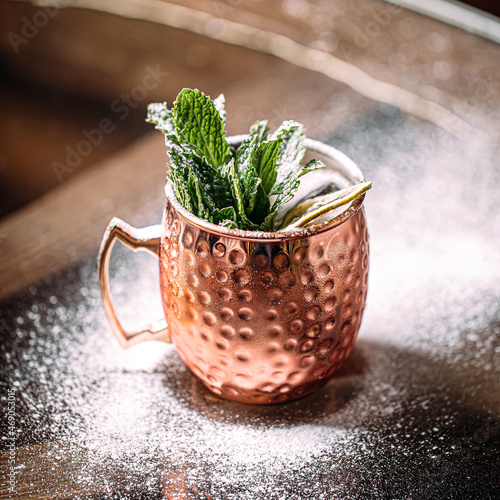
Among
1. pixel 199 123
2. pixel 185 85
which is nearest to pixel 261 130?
pixel 199 123

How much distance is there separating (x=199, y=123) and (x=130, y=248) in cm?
13

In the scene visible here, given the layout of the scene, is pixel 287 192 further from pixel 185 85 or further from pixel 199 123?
pixel 185 85

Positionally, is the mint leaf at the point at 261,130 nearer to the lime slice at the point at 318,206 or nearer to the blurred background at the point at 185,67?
the lime slice at the point at 318,206

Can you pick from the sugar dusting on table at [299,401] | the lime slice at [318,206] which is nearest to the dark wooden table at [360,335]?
the sugar dusting on table at [299,401]

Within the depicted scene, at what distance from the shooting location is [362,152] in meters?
0.82

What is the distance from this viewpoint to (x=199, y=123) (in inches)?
18.8

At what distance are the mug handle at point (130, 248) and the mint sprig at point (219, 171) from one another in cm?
6

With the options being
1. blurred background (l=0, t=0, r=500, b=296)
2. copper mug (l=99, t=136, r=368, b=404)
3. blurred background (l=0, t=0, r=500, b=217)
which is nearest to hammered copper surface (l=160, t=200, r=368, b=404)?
copper mug (l=99, t=136, r=368, b=404)

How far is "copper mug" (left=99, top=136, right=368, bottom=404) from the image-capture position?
433 mm

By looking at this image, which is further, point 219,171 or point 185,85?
point 185,85

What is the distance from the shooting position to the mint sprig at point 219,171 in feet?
1.49

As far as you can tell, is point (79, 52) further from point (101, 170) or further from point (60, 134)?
point (101, 170)

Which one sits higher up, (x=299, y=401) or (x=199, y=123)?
(x=199, y=123)

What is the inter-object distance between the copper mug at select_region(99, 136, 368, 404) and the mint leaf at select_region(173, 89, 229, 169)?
44mm
